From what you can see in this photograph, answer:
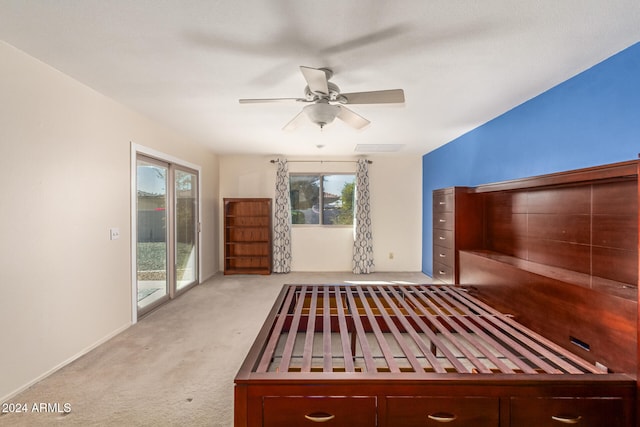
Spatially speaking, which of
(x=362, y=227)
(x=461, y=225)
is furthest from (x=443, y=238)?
(x=362, y=227)

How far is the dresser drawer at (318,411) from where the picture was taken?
1262mm

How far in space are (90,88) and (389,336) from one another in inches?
145

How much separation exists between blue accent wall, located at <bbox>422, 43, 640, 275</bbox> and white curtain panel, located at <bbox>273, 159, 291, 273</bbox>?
322cm

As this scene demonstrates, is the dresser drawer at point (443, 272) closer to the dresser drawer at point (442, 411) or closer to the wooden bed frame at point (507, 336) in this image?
the wooden bed frame at point (507, 336)

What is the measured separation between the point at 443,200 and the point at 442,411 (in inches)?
120

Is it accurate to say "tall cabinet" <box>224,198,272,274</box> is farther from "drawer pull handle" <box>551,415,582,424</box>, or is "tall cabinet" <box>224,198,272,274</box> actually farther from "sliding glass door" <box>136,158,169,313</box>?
"drawer pull handle" <box>551,415,582,424</box>

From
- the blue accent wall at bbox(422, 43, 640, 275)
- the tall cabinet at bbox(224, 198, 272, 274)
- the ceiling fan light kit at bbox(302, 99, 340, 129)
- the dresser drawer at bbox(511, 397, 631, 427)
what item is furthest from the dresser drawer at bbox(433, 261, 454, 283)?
the tall cabinet at bbox(224, 198, 272, 274)

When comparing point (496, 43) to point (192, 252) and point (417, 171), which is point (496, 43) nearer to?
point (417, 171)

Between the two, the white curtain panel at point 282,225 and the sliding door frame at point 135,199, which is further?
the white curtain panel at point 282,225

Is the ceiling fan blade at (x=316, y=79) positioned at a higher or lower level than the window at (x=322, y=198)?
higher

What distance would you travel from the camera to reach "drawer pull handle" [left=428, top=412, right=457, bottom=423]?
1.25 meters

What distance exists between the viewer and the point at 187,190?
4.38 metres

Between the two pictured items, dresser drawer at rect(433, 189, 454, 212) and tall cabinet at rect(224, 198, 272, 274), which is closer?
dresser drawer at rect(433, 189, 454, 212)

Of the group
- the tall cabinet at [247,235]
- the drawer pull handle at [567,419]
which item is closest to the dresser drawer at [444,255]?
the drawer pull handle at [567,419]
